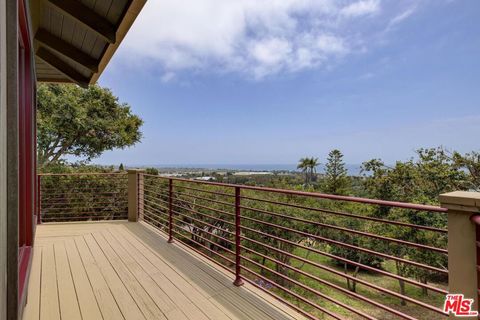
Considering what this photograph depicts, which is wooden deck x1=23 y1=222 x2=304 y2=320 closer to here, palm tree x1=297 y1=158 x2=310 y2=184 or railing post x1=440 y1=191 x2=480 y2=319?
railing post x1=440 y1=191 x2=480 y2=319

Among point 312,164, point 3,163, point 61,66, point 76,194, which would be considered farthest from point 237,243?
point 312,164

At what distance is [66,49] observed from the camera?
11.7 feet

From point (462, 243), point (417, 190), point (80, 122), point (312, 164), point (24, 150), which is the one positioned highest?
point (80, 122)

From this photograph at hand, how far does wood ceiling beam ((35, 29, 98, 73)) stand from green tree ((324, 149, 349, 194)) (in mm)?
27341

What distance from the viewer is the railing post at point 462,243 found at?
123 cm

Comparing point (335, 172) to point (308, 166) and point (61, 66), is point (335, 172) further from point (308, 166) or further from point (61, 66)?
point (61, 66)

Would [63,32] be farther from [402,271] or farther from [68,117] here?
[402,271]

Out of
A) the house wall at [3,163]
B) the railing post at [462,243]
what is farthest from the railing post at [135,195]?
the railing post at [462,243]

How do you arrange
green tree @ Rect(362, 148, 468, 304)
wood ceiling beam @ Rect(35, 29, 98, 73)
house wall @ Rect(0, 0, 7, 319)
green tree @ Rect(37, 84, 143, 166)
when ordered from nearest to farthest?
1. house wall @ Rect(0, 0, 7, 319)
2. wood ceiling beam @ Rect(35, 29, 98, 73)
3. green tree @ Rect(37, 84, 143, 166)
4. green tree @ Rect(362, 148, 468, 304)

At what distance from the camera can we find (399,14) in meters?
31.1

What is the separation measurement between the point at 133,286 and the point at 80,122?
35.4ft

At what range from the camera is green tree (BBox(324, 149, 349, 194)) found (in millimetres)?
29033

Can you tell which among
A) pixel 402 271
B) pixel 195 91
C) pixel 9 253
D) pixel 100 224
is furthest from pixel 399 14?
pixel 9 253

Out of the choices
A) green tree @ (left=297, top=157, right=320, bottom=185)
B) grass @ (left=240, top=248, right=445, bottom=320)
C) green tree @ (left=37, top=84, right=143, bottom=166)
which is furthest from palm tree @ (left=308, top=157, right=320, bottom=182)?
green tree @ (left=37, top=84, right=143, bottom=166)
